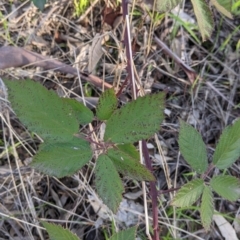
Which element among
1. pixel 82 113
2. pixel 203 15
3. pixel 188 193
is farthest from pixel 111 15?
pixel 188 193

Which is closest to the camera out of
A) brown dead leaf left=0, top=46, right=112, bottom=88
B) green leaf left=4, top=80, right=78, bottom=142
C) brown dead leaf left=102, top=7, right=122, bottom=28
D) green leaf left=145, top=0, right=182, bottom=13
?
green leaf left=4, top=80, right=78, bottom=142

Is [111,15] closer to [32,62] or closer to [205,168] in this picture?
[32,62]

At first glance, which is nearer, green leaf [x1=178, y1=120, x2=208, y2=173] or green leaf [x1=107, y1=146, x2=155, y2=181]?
green leaf [x1=107, y1=146, x2=155, y2=181]

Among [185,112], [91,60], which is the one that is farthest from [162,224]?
[91,60]

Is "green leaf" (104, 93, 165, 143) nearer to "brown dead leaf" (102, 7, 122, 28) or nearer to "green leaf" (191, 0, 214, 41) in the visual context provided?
"green leaf" (191, 0, 214, 41)

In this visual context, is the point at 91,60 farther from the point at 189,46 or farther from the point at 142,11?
the point at 189,46

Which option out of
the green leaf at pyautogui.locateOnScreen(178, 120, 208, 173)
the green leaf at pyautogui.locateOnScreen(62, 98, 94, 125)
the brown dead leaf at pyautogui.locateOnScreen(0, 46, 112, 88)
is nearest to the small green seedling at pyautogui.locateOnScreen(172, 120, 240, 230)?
the green leaf at pyautogui.locateOnScreen(178, 120, 208, 173)
